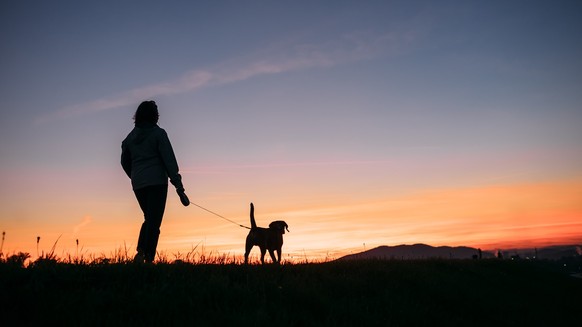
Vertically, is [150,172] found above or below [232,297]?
above

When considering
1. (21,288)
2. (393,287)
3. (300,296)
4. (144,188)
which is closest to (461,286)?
(393,287)

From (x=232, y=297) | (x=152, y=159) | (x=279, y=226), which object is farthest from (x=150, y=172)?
(x=279, y=226)

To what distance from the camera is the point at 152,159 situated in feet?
26.6

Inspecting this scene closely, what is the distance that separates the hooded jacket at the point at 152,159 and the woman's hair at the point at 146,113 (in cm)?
9

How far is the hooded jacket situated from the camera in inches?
316

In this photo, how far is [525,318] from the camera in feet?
29.7

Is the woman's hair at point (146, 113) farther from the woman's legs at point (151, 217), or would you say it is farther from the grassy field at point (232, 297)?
the grassy field at point (232, 297)

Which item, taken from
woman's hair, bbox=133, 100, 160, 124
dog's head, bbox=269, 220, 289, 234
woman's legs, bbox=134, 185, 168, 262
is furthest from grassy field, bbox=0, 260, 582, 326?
dog's head, bbox=269, 220, 289, 234

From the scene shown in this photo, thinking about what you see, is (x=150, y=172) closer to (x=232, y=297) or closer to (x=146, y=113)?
(x=146, y=113)

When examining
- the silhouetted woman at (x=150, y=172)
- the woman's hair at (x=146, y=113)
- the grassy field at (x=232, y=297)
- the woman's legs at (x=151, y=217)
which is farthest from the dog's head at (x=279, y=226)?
the woman's hair at (x=146, y=113)

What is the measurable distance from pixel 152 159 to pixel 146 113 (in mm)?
923

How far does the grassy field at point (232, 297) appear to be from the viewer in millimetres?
4949

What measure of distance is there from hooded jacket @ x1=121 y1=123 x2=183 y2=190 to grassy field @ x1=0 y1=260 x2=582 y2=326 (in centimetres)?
174

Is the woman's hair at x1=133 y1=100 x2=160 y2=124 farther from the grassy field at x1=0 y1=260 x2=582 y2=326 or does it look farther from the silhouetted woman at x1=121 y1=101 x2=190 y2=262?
the grassy field at x1=0 y1=260 x2=582 y2=326
